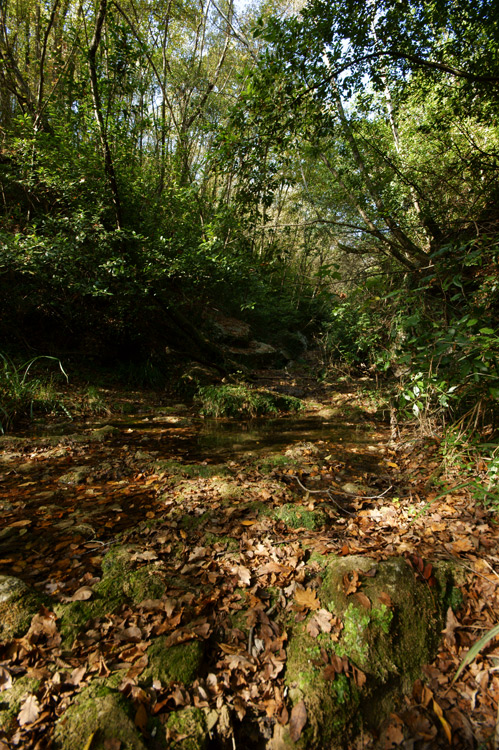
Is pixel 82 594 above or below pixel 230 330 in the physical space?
below

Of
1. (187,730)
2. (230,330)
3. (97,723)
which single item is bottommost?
(187,730)

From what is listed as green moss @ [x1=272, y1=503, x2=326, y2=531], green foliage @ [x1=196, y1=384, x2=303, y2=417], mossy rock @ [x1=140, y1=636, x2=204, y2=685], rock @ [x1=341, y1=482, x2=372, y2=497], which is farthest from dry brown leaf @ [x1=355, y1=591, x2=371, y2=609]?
green foliage @ [x1=196, y1=384, x2=303, y2=417]

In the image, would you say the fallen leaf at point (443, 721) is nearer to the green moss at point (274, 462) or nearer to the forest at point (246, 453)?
the forest at point (246, 453)

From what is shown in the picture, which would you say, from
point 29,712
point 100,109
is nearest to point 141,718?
point 29,712

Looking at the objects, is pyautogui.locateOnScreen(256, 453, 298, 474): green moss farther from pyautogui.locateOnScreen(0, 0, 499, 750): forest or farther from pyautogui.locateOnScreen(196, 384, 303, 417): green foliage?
pyautogui.locateOnScreen(196, 384, 303, 417): green foliage

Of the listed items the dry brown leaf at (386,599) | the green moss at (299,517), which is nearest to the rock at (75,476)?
the green moss at (299,517)

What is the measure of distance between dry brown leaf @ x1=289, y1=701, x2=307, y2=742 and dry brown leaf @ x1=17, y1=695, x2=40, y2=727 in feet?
3.54

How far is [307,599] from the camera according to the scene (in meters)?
2.06

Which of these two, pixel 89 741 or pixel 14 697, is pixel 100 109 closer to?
pixel 14 697

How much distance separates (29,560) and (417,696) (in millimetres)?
2433

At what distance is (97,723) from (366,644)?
4.32ft

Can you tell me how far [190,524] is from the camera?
9.28 feet

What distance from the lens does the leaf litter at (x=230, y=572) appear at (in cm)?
155

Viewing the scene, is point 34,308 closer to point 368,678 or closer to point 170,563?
point 170,563
